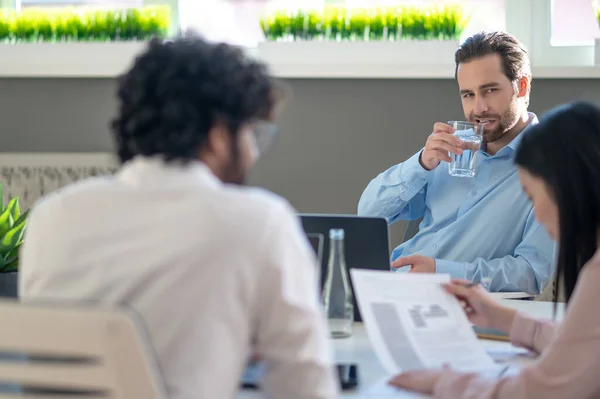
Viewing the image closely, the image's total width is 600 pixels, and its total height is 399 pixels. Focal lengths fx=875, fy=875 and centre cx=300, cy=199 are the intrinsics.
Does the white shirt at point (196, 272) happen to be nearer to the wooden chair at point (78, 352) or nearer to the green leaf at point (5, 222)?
the wooden chair at point (78, 352)

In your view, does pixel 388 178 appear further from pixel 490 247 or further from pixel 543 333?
pixel 543 333

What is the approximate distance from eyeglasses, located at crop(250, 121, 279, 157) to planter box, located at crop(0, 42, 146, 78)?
7.93 feet

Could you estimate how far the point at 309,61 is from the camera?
139 inches

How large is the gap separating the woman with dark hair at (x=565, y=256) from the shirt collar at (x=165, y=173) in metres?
0.57

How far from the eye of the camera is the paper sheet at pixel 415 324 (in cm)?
160

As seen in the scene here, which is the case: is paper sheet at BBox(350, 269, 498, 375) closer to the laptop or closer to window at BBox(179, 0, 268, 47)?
the laptop

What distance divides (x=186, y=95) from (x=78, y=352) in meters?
0.37

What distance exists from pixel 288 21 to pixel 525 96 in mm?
1184

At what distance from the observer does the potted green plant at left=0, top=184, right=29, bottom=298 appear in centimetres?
194

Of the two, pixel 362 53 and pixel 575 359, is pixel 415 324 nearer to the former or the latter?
pixel 575 359

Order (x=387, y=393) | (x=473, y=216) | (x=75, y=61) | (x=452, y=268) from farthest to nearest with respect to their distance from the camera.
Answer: (x=75, y=61) < (x=473, y=216) < (x=452, y=268) < (x=387, y=393)

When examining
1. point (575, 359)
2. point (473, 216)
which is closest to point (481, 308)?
point (575, 359)

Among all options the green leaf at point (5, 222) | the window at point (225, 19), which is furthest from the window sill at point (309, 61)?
the green leaf at point (5, 222)

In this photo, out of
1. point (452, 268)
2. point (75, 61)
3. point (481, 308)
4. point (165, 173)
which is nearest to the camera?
point (165, 173)
